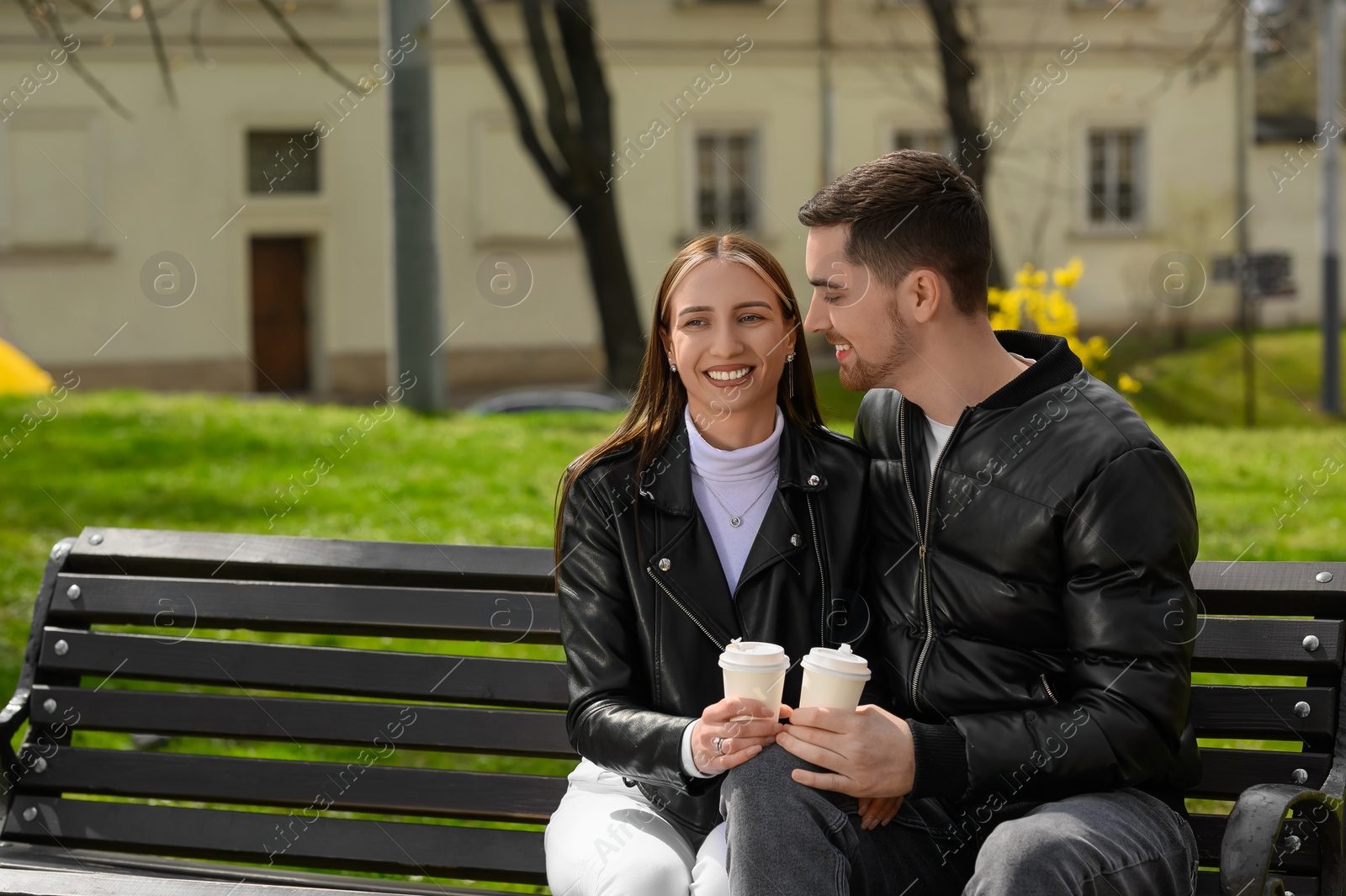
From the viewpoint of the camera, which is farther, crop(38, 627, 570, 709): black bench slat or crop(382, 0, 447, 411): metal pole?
crop(382, 0, 447, 411): metal pole

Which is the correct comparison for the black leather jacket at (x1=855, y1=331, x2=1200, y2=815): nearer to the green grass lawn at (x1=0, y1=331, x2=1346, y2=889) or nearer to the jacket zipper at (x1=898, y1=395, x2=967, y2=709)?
the jacket zipper at (x1=898, y1=395, x2=967, y2=709)

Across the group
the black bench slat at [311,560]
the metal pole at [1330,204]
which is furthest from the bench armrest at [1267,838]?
the metal pole at [1330,204]

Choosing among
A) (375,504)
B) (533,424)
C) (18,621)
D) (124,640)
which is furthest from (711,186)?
(124,640)

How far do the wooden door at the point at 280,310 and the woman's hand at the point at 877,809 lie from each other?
2128 cm

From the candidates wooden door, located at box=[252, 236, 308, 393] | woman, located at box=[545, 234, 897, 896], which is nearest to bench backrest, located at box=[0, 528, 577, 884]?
woman, located at box=[545, 234, 897, 896]

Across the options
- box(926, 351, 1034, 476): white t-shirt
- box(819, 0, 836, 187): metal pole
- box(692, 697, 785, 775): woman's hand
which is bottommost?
box(692, 697, 785, 775): woman's hand

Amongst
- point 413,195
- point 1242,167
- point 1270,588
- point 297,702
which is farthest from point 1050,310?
point 1242,167

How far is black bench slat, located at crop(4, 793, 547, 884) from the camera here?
3.28 metres

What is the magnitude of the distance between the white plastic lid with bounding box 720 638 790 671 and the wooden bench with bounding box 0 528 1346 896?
864 mm

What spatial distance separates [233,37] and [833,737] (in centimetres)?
2143

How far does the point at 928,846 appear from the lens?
2732mm

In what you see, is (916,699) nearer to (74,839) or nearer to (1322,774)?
(1322,774)

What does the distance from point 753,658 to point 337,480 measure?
250 inches

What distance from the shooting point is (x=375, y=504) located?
26.1ft
